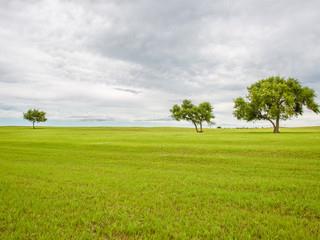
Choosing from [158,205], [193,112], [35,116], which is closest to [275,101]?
[193,112]

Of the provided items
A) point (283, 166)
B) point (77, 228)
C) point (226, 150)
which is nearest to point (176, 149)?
point (226, 150)

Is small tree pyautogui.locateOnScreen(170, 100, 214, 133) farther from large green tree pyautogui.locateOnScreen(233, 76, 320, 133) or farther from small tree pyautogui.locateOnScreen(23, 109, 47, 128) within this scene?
small tree pyautogui.locateOnScreen(23, 109, 47, 128)

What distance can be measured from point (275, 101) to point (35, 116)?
111m

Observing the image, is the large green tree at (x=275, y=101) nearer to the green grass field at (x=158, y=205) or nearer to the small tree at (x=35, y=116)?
the green grass field at (x=158, y=205)

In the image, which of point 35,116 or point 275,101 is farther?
point 35,116

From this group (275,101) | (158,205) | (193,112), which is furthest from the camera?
(193,112)

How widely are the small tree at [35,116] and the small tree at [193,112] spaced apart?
74.1 metres

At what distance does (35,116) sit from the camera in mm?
122312

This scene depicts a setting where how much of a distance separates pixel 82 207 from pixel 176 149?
60.3 feet

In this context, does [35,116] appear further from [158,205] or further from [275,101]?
[158,205]

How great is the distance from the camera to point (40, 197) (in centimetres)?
887

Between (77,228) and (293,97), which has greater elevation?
(293,97)

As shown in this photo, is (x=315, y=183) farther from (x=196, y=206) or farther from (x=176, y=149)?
(x=176, y=149)

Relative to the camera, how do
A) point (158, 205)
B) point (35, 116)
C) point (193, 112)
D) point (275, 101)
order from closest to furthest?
point (158, 205)
point (275, 101)
point (193, 112)
point (35, 116)
